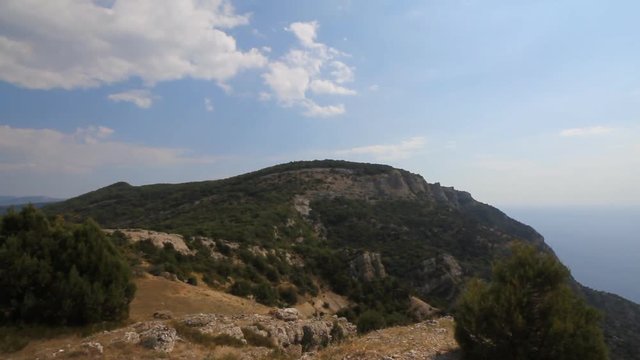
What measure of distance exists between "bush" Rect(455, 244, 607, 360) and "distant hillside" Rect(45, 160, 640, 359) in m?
19.9

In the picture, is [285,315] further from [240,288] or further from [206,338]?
[240,288]

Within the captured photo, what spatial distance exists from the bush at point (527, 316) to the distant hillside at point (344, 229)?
19916 millimetres

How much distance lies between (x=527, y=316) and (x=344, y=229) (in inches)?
2043

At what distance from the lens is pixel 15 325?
15.7m

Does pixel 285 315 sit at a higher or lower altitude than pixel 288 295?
higher

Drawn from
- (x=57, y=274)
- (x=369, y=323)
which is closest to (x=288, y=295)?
(x=369, y=323)

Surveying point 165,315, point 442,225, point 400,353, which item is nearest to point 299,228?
point 442,225

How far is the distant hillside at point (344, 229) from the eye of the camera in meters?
42.9

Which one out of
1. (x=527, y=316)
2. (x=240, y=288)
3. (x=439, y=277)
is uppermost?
(x=527, y=316)

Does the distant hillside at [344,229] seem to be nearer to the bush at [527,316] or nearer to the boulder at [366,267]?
the boulder at [366,267]

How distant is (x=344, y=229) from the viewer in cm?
6431

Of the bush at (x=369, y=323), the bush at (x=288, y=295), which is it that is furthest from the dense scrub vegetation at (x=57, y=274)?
the bush at (x=288, y=295)

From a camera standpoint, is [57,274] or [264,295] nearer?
[57,274]

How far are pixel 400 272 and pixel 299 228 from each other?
1452cm
